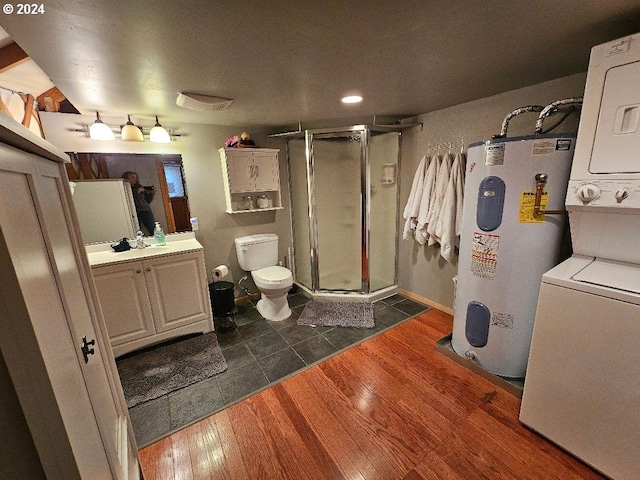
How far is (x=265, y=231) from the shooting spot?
10.5 feet

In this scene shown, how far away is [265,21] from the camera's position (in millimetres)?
964

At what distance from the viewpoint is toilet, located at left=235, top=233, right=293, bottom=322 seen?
8.56ft

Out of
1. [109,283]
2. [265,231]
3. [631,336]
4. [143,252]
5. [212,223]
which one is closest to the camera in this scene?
[631,336]

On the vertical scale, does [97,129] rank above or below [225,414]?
above

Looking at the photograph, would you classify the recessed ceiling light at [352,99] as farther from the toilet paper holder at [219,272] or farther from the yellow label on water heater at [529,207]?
the toilet paper holder at [219,272]

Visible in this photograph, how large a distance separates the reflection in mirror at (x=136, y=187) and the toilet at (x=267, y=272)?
25.2 inches

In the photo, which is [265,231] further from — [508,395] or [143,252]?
[508,395]

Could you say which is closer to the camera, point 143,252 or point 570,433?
point 570,433

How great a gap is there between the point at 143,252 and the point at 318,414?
1875 millimetres

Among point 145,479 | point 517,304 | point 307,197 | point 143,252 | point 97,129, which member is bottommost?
point 145,479

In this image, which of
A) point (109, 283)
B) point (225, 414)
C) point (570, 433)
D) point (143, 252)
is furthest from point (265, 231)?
point (570, 433)

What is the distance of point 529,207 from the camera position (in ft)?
5.07

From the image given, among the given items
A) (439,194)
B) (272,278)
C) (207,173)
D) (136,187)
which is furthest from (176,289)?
(439,194)

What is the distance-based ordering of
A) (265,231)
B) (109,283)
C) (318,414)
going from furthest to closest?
(265,231), (109,283), (318,414)
